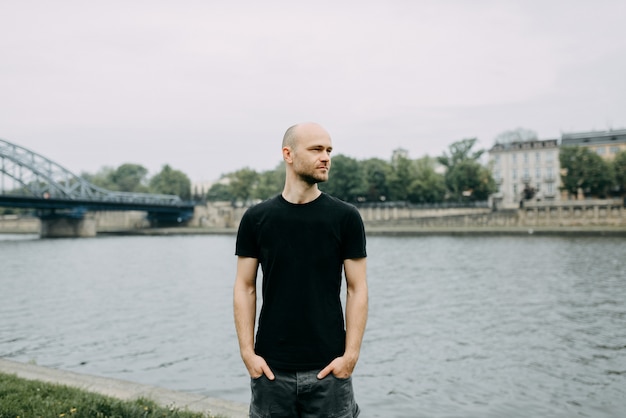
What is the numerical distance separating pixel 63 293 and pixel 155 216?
319 feet

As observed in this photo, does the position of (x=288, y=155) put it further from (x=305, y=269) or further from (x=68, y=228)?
(x=68, y=228)

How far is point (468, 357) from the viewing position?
45.2 feet

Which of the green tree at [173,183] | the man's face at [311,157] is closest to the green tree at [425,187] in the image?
the green tree at [173,183]

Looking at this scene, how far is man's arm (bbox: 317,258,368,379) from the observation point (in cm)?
382

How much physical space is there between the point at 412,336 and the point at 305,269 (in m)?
13.1

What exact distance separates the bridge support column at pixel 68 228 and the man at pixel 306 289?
3911 inches

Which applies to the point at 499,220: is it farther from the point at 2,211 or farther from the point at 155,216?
the point at 2,211

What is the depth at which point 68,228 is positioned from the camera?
318 ft

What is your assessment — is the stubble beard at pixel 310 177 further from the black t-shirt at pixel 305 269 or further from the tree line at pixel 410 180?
the tree line at pixel 410 180

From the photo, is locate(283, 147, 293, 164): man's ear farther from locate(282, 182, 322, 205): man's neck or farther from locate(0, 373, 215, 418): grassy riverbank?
locate(0, 373, 215, 418): grassy riverbank

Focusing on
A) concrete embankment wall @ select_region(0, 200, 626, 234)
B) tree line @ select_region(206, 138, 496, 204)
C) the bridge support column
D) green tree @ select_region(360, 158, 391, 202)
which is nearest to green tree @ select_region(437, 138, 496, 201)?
tree line @ select_region(206, 138, 496, 204)

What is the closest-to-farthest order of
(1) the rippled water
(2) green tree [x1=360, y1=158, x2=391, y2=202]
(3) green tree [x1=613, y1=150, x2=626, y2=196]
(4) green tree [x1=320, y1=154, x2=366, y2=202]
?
(1) the rippled water, (3) green tree [x1=613, y1=150, x2=626, y2=196], (4) green tree [x1=320, y1=154, x2=366, y2=202], (2) green tree [x1=360, y1=158, x2=391, y2=202]

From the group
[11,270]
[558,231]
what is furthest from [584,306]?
[558,231]

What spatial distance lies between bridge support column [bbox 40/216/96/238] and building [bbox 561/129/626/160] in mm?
87557
